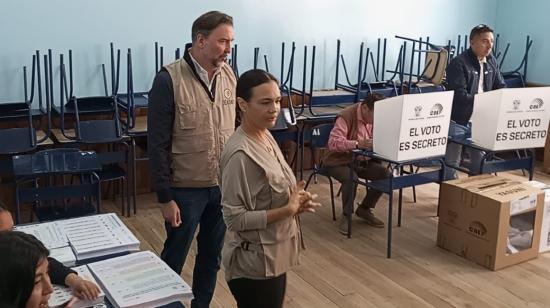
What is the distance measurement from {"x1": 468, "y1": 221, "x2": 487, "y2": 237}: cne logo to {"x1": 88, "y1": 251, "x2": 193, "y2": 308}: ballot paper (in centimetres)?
230

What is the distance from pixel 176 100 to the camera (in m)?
2.23

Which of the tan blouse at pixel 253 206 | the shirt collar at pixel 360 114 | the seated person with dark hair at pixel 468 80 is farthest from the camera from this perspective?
the seated person with dark hair at pixel 468 80

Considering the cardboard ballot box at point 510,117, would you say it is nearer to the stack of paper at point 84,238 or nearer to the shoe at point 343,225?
the shoe at point 343,225

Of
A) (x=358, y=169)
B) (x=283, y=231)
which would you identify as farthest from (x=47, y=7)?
(x=283, y=231)

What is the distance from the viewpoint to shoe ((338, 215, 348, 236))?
13.4 ft

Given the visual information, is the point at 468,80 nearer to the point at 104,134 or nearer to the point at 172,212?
the point at 104,134

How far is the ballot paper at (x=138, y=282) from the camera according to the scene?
5.12 ft

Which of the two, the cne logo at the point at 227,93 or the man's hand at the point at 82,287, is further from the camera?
the cne logo at the point at 227,93

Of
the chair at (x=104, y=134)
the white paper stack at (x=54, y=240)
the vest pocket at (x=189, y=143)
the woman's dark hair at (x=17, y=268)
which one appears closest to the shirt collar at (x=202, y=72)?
the vest pocket at (x=189, y=143)

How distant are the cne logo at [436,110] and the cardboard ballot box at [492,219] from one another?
46 centimetres

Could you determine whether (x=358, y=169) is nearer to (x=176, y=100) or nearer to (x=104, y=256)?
(x=176, y=100)

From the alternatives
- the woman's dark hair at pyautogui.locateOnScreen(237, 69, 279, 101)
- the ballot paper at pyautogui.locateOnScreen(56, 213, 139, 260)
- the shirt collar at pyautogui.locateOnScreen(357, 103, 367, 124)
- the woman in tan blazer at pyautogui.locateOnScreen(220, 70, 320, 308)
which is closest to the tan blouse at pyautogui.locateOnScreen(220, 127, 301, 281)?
the woman in tan blazer at pyautogui.locateOnScreen(220, 70, 320, 308)

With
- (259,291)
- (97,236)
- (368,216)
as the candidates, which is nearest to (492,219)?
(368,216)

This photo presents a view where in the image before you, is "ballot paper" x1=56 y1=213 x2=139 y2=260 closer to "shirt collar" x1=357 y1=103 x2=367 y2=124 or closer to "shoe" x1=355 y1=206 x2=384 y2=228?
"shirt collar" x1=357 y1=103 x2=367 y2=124
